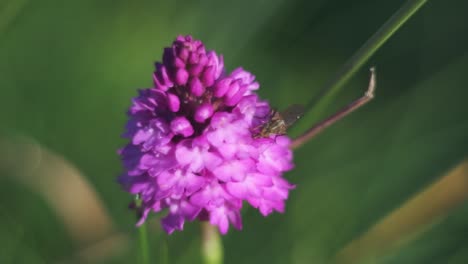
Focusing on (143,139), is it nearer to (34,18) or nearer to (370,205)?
(370,205)

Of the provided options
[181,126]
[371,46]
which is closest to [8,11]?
[181,126]

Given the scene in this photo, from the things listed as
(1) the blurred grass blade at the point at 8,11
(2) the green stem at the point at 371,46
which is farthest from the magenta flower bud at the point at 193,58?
(1) the blurred grass blade at the point at 8,11

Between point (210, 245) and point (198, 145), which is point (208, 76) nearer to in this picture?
point (198, 145)

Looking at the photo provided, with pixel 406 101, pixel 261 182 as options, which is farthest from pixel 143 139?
pixel 406 101

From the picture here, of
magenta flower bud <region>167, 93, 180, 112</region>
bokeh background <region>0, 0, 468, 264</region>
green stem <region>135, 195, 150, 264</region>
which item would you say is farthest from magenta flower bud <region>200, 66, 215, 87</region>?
bokeh background <region>0, 0, 468, 264</region>

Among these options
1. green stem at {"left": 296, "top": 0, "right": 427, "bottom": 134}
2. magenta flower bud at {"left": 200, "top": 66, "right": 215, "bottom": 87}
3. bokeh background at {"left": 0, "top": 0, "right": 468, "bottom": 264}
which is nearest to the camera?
green stem at {"left": 296, "top": 0, "right": 427, "bottom": 134}

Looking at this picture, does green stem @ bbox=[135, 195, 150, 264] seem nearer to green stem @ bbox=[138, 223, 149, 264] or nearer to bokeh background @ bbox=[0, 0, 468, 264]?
green stem @ bbox=[138, 223, 149, 264]
